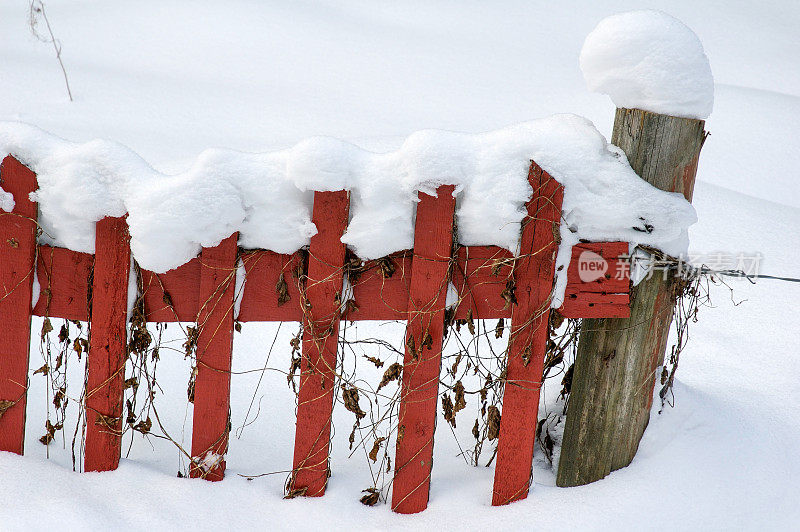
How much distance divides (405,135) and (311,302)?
15.9 ft

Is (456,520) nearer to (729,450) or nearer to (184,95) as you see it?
(729,450)

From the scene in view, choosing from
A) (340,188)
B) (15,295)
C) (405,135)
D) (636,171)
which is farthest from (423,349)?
(405,135)

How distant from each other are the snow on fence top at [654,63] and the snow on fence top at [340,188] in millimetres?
174

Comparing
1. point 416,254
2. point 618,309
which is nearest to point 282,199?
point 416,254

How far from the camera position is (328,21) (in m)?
10.6

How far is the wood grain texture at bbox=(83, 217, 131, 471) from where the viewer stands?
6.24 ft

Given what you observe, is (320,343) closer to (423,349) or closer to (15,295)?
(423,349)

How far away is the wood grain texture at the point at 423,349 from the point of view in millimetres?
1904

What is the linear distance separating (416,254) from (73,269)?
103 cm

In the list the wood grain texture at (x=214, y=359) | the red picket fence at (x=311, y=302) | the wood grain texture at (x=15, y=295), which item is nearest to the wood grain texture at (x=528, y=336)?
the red picket fence at (x=311, y=302)

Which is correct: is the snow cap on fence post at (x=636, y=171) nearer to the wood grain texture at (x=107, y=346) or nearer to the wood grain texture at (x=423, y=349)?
the wood grain texture at (x=423, y=349)

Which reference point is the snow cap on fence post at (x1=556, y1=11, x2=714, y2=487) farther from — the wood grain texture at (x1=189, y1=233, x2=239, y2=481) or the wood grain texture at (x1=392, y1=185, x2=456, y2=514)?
the wood grain texture at (x1=189, y1=233, x2=239, y2=481)

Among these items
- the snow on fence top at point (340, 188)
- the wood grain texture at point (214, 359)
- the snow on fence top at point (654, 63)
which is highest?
the snow on fence top at point (654, 63)

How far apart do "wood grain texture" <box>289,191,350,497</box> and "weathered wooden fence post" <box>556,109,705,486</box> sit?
79 centimetres
